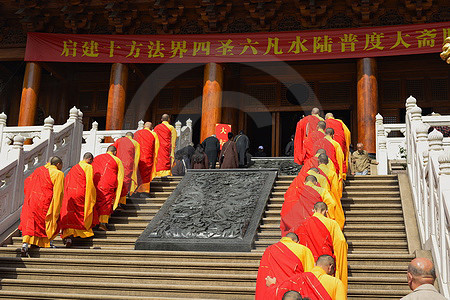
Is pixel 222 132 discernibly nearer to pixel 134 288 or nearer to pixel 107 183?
pixel 107 183

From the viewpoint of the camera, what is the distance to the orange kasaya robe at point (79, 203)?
23.9ft

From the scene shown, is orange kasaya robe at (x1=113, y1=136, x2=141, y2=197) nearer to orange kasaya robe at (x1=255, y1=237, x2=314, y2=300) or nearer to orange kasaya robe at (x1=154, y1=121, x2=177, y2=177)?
orange kasaya robe at (x1=154, y1=121, x2=177, y2=177)

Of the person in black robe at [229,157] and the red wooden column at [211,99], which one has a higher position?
the red wooden column at [211,99]

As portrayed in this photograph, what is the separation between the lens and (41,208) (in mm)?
6980

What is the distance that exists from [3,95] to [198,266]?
12.3 m

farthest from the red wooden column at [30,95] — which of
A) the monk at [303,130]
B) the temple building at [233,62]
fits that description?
the monk at [303,130]

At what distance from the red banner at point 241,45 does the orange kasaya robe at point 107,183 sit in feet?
20.4

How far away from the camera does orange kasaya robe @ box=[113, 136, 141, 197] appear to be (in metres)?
8.76

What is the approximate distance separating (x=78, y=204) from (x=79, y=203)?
19 millimetres

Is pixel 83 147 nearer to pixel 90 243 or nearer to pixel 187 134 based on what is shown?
pixel 187 134

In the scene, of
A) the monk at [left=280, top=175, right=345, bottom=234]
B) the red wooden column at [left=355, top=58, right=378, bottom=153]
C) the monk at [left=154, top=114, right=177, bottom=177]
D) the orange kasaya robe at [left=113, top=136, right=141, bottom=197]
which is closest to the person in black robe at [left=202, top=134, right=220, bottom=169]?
the monk at [left=154, top=114, right=177, bottom=177]

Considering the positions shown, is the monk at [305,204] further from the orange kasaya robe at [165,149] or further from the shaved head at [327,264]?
the orange kasaya robe at [165,149]

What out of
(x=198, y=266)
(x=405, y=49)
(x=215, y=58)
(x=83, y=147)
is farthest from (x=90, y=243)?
(x=405, y=49)

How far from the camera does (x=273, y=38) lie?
44.5 ft
